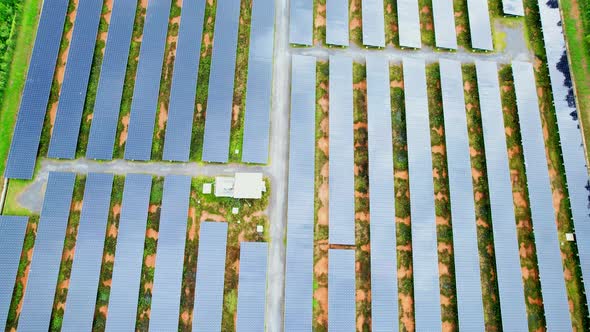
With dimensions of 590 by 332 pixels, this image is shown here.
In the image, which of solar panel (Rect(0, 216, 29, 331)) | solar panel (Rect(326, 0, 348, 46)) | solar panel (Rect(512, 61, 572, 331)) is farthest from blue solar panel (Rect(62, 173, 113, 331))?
solar panel (Rect(512, 61, 572, 331))

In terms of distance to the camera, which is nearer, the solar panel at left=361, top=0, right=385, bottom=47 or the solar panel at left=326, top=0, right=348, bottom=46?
the solar panel at left=326, top=0, right=348, bottom=46

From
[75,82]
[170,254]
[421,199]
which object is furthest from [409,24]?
[75,82]

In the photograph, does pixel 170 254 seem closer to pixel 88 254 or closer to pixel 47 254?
pixel 88 254

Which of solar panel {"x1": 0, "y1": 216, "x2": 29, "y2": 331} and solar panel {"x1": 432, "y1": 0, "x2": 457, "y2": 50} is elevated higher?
solar panel {"x1": 432, "y1": 0, "x2": 457, "y2": 50}

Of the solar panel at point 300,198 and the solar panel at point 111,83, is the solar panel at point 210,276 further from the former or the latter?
the solar panel at point 111,83

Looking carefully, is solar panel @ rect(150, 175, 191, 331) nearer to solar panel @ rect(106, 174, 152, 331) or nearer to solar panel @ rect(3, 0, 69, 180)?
solar panel @ rect(106, 174, 152, 331)
